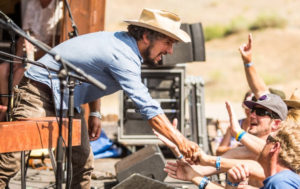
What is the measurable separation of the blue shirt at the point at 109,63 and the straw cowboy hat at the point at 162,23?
0.52 ft

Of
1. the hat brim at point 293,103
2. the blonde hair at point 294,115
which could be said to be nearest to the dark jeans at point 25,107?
the blonde hair at point 294,115

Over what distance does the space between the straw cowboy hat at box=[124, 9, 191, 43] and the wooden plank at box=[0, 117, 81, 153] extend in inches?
37.7

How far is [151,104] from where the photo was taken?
4281mm

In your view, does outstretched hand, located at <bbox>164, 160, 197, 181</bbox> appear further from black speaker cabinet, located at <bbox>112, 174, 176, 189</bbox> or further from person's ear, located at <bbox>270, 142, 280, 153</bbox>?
person's ear, located at <bbox>270, 142, 280, 153</bbox>

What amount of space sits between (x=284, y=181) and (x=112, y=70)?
1596mm

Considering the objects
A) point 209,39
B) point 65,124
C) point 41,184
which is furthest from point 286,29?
point 65,124

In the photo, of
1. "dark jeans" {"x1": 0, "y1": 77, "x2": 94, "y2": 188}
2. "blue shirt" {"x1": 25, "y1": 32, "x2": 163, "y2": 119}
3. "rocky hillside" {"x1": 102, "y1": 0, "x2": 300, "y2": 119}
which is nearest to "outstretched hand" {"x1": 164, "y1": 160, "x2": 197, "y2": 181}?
"blue shirt" {"x1": 25, "y1": 32, "x2": 163, "y2": 119}

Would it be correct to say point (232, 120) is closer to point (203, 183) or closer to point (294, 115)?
point (203, 183)

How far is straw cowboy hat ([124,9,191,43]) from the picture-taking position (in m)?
4.37

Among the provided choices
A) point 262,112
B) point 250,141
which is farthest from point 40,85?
point 262,112

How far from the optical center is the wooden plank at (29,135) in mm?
3635

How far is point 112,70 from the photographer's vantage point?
4.26m

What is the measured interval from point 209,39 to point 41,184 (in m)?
26.4

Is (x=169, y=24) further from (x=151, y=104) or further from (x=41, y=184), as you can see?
(x=41, y=184)
